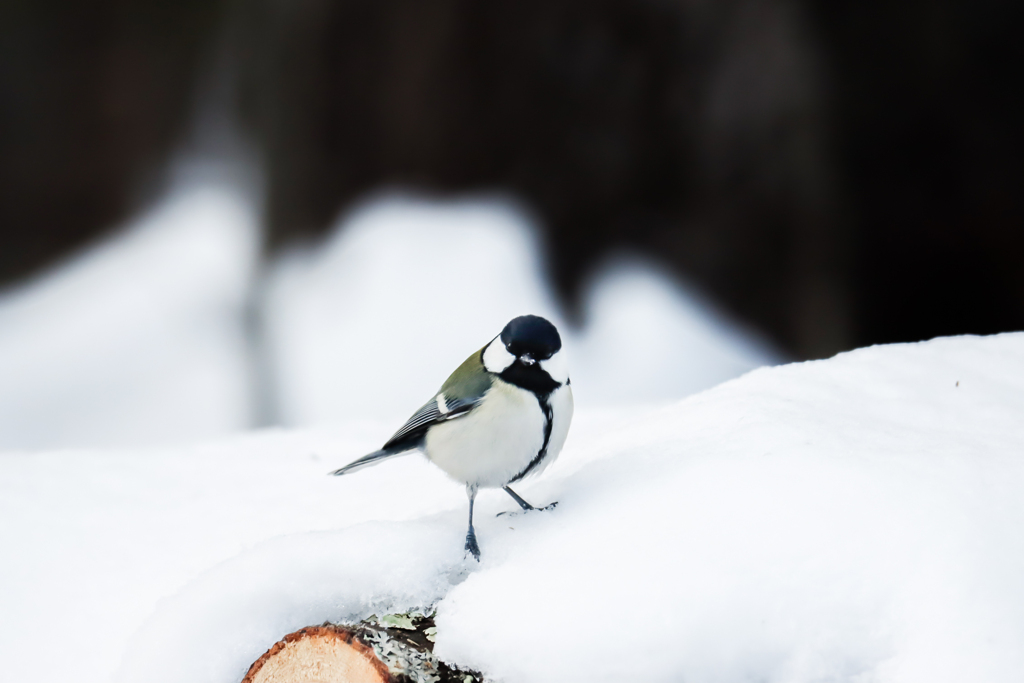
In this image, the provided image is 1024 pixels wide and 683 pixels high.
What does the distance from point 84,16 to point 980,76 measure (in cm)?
543

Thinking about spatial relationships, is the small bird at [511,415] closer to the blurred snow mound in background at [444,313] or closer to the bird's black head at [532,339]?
the bird's black head at [532,339]

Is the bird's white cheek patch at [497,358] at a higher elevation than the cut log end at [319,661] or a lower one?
higher

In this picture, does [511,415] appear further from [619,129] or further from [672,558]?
[619,129]

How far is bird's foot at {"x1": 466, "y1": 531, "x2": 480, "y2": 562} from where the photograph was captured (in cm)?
106

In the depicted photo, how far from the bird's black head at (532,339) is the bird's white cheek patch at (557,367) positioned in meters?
0.01

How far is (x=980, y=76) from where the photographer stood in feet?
12.5

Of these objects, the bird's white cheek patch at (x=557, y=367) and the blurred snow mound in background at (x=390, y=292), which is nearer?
the bird's white cheek patch at (x=557, y=367)

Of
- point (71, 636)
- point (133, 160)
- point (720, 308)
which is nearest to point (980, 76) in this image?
point (720, 308)

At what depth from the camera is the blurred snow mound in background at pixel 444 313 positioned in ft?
14.7

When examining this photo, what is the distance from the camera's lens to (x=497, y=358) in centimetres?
128

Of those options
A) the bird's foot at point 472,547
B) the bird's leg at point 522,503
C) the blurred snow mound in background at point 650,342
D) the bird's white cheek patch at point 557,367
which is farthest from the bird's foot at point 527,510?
the blurred snow mound in background at point 650,342

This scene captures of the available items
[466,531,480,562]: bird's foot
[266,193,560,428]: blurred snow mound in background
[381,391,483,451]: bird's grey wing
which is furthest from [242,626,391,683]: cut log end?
[266,193,560,428]: blurred snow mound in background

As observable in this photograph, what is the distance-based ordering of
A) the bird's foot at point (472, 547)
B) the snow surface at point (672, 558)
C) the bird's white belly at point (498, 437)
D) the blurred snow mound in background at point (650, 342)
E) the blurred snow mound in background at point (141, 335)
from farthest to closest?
the blurred snow mound in background at point (141, 335) → the blurred snow mound in background at point (650, 342) → the bird's white belly at point (498, 437) → the bird's foot at point (472, 547) → the snow surface at point (672, 558)

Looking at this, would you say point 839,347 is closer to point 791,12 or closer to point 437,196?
point 791,12
